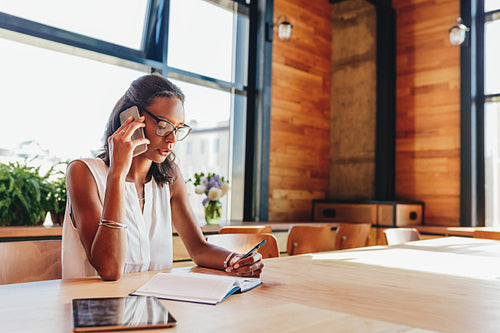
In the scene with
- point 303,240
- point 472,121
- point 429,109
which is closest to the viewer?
point 303,240

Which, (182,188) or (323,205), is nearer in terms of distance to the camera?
(182,188)

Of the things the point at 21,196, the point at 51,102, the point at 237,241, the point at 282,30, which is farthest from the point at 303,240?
the point at 51,102

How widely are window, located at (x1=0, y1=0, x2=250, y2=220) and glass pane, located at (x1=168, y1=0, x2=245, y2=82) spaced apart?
0.01 meters

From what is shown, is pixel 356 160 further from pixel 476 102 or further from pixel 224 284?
pixel 224 284

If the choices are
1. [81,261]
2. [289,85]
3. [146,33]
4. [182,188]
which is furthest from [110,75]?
[81,261]

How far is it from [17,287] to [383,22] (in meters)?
5.44

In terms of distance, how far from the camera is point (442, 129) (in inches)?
213

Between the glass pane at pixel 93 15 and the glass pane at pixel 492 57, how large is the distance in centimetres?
373

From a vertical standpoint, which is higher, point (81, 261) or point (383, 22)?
point (383, 22)

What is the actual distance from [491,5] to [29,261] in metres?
5.50

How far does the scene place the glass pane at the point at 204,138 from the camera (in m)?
4.84

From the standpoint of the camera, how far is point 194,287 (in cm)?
123

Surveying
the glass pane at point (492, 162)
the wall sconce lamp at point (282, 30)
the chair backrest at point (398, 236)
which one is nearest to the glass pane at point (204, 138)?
the wall sconce lamp at point (282, 30)

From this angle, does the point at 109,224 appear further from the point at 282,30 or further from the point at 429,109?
the point at 429,109
